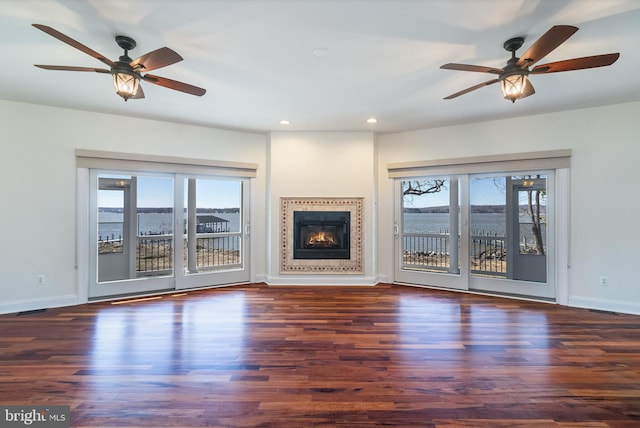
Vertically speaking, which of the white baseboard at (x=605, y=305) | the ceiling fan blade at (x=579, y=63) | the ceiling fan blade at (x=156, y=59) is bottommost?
the white baseboard at (x=605, y=305)

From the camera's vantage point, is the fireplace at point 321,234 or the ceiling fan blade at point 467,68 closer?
the ceiling fan blade at point 467,68

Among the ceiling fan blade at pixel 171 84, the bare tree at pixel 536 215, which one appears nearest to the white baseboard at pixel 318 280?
the bare tree at pixel 536 215

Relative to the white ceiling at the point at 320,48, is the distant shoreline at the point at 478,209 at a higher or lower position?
lower

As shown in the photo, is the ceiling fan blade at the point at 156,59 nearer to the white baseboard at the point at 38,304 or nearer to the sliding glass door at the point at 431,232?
the white baseboard at the point at 38,304

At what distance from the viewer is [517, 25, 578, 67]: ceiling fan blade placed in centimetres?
181

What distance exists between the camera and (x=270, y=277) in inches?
199

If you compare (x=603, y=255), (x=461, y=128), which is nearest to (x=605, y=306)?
(x=603, y=255)

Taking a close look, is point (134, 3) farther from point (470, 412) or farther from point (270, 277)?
point (270, 277)

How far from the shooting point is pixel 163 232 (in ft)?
15.3

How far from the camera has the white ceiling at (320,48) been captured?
79.4 inches

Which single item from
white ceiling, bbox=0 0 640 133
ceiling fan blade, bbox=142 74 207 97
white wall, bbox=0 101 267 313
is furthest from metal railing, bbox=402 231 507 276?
white wall, bbox=0 101 267 313

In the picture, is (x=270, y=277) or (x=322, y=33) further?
(x=270, y=277)

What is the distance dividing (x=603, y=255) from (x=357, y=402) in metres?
4.06

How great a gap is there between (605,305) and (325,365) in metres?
3.97
